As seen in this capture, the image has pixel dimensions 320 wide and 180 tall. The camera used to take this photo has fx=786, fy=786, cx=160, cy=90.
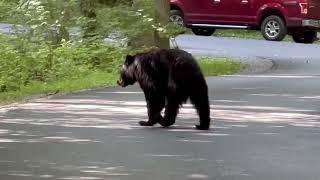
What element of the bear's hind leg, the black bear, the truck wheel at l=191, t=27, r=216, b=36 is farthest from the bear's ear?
the truck wheel at l=191, t=27, r=216, b=36

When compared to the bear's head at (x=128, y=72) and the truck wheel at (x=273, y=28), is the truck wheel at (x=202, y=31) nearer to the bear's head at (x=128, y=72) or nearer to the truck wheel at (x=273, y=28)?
the truck wheel at (x=273, y=28)

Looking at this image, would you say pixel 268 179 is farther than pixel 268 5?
No

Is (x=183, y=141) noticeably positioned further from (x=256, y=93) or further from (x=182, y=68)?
(x=256, y=93)

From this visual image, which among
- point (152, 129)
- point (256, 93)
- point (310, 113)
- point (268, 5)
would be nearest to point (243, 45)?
point (268, 5)

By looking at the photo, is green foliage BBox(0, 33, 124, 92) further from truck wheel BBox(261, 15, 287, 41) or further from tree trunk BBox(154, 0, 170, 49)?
truck wheel BBox(261, 15, 287, 41)

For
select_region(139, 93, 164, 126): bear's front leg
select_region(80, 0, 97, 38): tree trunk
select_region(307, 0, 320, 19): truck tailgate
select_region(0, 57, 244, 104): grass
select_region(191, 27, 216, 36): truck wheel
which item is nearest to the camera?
select_region(139, 93, 164, 126): bear's front leg

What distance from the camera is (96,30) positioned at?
19672mm

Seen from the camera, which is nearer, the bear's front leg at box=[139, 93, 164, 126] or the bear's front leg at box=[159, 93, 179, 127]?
the bear's front leg at box=[159, 93, 179, 127]

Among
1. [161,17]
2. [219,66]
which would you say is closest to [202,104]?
[219,66]

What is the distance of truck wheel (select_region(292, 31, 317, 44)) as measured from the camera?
2703cm

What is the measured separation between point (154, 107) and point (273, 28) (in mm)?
17907

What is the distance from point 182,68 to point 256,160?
1.82 m

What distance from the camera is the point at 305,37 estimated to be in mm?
27438

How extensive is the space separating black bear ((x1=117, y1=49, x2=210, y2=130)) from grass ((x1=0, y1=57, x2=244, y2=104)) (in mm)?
4607
